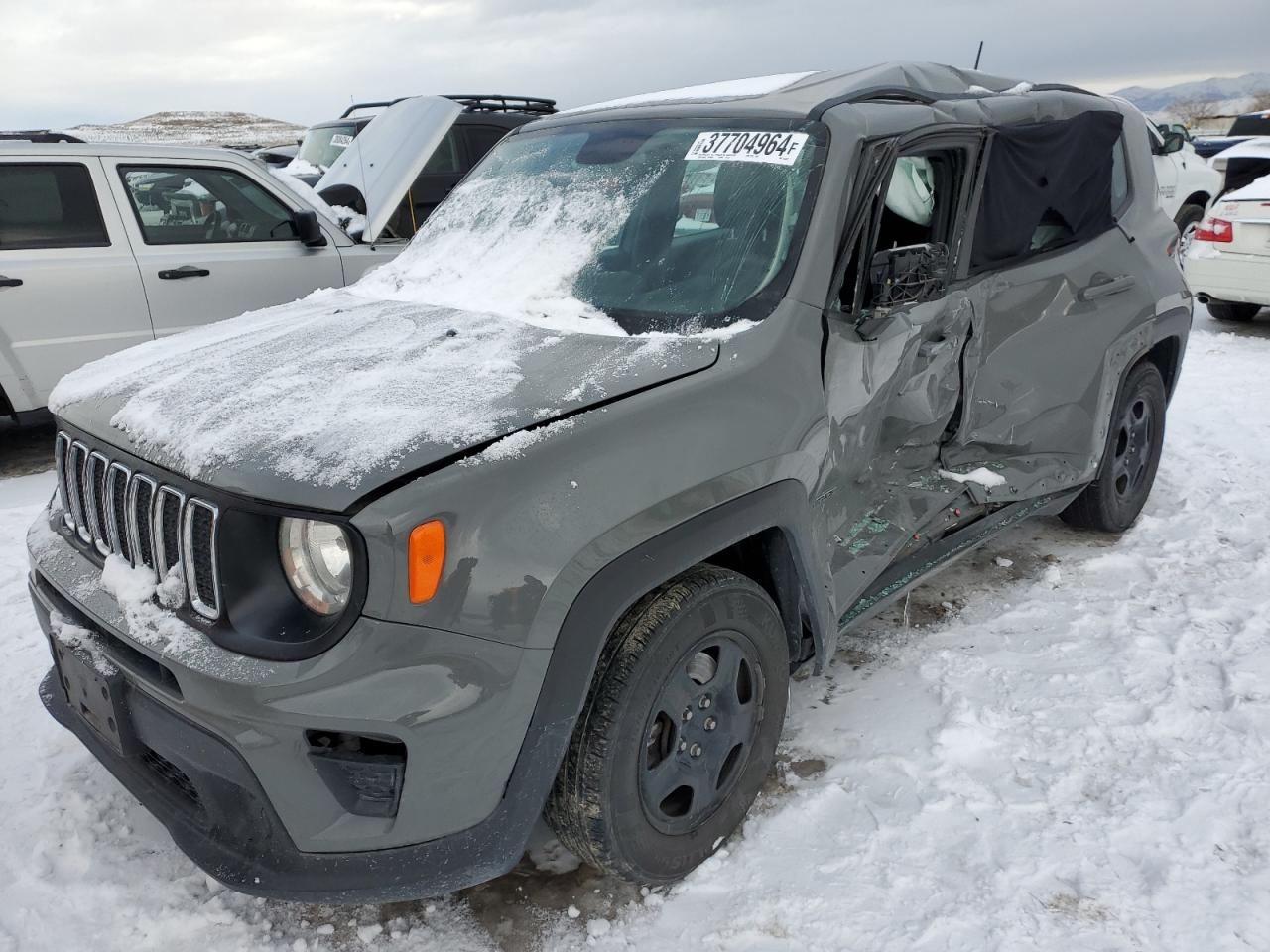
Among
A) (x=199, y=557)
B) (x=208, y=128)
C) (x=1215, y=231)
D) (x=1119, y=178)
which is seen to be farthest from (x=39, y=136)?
(x=208, y=128)

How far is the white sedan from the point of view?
8.20m

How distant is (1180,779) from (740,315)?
184 cm

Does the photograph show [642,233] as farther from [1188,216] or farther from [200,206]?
[1188,216]

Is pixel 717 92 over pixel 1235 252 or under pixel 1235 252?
over

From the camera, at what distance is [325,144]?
1035cm

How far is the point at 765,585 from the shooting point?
2604 mm

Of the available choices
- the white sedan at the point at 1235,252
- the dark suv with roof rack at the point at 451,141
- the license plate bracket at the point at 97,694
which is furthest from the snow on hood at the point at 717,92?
the white sedan at the point at 1235,252

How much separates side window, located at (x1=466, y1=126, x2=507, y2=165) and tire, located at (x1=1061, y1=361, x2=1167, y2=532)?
19.2ft

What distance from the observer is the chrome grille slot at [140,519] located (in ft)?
6.42

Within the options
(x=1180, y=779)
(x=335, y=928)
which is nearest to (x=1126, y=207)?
(x=1180, y=779)

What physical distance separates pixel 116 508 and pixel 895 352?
7.06ft

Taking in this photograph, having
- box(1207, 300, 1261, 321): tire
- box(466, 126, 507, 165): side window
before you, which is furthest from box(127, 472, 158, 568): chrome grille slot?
box(1207, 300, 1261, 321): tire

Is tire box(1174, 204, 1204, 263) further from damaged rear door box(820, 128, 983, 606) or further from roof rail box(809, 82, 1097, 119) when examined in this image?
damaged rear door box(820, 128, 983, 606)

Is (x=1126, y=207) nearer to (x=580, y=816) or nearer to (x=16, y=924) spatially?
(x=580, y=816)
